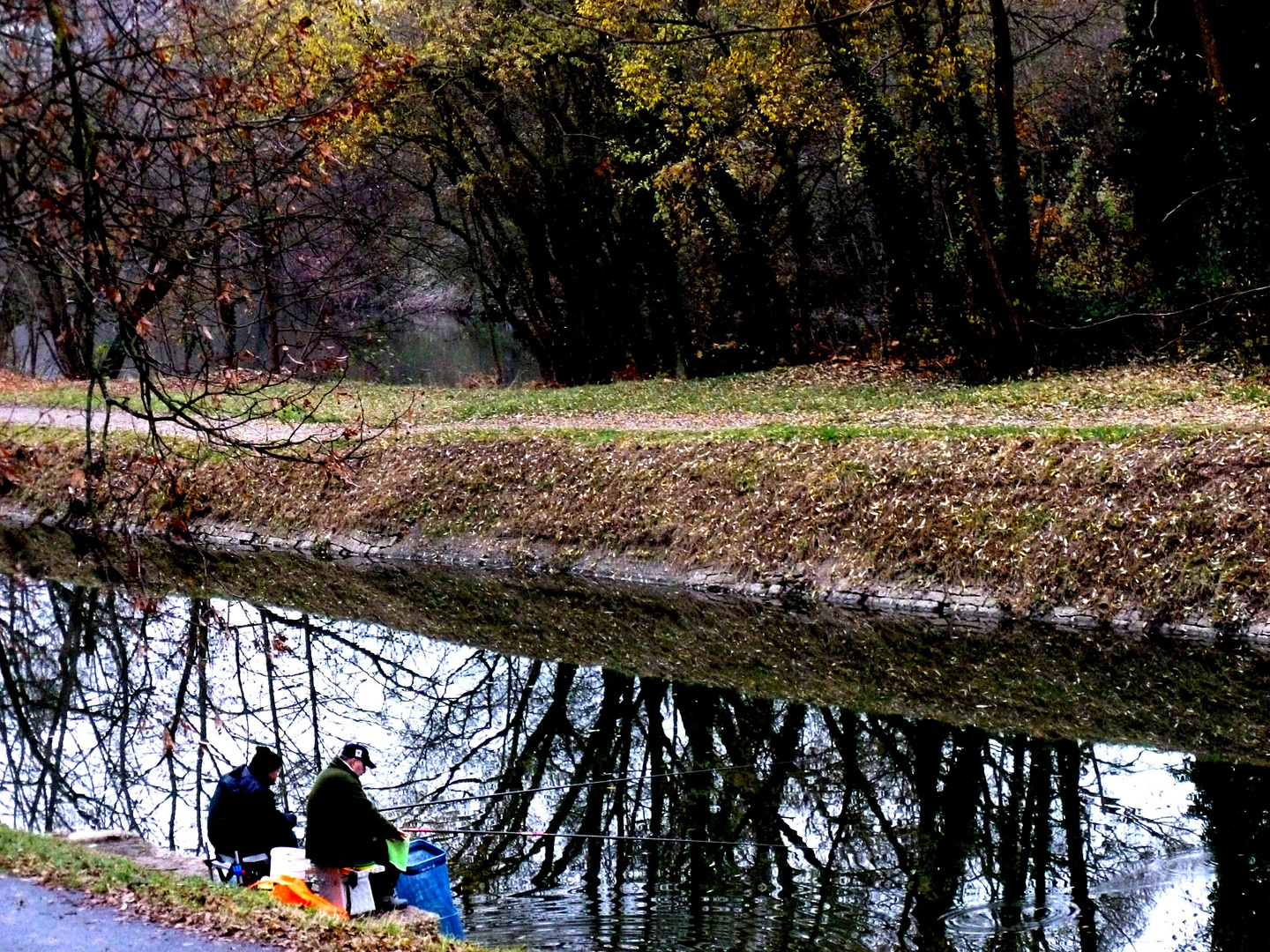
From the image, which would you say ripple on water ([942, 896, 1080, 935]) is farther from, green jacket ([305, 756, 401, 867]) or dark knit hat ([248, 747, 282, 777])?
dark knit hat ([248, 747, 282, 777])

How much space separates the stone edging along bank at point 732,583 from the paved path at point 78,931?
14.8ft

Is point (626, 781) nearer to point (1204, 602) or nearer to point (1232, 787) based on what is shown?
point (1232, 787)

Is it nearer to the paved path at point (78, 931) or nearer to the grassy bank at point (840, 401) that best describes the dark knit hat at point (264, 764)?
the paved path at point (78, 931)

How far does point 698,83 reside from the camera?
26859 millimetres

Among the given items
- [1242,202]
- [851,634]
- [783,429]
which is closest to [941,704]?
[851,634]

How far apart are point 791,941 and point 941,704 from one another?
18.1 ft

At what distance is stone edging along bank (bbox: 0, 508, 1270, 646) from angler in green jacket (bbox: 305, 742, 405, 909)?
402cm

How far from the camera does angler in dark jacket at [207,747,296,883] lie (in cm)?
898

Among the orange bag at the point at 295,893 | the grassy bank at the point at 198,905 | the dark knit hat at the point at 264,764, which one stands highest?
the dark knit hat at the point at 264,764

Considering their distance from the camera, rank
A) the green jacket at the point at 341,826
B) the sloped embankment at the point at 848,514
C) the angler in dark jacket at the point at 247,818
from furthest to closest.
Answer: the sloped embankment at the point at 848,514, the angler in dark jacket at the point at 247,818, the green jacket at the point at 341,826

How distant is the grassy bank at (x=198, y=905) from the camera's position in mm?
6836

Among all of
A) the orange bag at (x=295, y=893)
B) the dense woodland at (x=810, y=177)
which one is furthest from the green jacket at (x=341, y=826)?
the dense woodland at (x=810, y=177)

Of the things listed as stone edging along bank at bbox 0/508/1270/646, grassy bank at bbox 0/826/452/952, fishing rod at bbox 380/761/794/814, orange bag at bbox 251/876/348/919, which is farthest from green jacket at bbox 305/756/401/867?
stone edging along bank at bbox 0/508/1270/646

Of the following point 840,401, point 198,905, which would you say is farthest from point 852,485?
point 198,905
